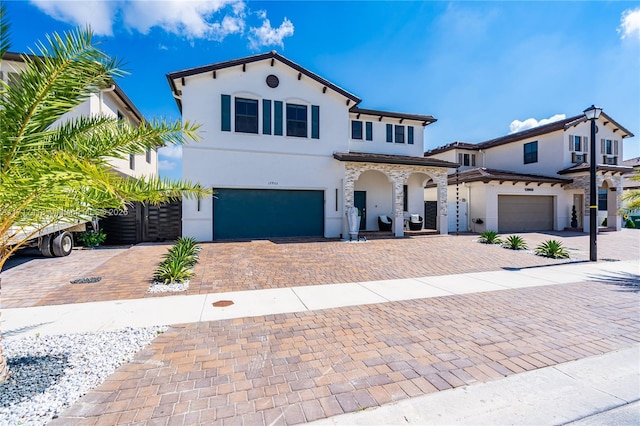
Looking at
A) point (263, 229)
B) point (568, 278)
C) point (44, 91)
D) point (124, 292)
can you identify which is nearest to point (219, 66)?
point (263, 229)

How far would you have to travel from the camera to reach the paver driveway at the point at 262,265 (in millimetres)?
6961

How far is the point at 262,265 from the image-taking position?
9.60m

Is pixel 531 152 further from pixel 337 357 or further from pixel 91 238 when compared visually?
pixel 91 238

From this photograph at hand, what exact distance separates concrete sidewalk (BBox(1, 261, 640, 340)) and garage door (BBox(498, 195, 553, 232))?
1283 centimetres

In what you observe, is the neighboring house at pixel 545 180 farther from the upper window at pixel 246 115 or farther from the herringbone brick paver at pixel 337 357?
the herringbone brick paver at pixel 337 357

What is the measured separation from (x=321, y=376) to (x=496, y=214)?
2103 centimetres

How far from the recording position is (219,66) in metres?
14.6

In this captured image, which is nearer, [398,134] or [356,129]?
[356,129]

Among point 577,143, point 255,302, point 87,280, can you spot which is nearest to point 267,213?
point 87,280

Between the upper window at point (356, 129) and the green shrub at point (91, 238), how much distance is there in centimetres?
1419

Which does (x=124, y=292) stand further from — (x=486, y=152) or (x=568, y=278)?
(x=486, y=152)

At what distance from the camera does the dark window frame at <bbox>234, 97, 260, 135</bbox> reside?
1535cm

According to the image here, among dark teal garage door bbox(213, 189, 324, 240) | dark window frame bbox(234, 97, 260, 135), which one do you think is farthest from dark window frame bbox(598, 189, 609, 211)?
dark window frame bbox(234, 97, 260, 135)

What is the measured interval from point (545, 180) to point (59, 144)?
2683 centimetres
